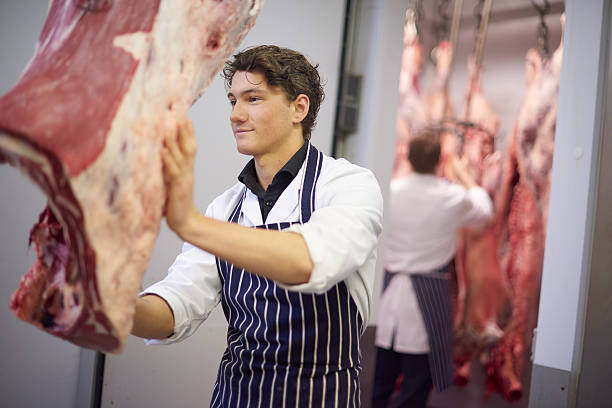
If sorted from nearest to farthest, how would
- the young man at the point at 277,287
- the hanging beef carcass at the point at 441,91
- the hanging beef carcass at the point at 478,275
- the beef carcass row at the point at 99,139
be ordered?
the beef carcass row at the point at 99,139
the young man at the point at 277,287
the hanging beef carcass at the point at 478,275
the hanging beef carcass at the point at 441,91

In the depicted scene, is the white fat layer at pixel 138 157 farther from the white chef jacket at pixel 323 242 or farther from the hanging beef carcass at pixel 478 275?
the hanging beef carcass at pixel 478 275

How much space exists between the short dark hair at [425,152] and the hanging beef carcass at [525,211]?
1.65ft

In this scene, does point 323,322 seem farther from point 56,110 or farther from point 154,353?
point 56,110

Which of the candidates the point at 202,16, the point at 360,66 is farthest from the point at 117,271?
the point at 360,66

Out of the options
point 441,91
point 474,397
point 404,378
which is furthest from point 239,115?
point 474,397

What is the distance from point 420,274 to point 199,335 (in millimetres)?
1831

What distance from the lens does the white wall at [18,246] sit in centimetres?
136

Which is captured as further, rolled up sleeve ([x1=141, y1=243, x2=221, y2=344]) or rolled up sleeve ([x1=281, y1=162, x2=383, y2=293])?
rolled up sleeve ([x1=141, y1=243, x2=221, y2=344])

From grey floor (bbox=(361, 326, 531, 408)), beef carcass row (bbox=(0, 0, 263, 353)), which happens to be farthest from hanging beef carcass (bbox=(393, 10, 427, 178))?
beef carcass row (bbox=(0, 0, 263, 353))

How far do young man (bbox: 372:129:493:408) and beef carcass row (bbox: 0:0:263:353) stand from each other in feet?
7.62

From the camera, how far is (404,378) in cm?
326

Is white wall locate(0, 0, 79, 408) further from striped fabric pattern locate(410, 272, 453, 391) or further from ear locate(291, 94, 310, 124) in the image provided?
striped fabric pattern locate(410, 272, 453, 391)

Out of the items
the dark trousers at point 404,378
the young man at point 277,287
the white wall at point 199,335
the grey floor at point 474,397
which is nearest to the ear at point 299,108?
the young man at point 277,287

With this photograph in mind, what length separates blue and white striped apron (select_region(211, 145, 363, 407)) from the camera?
1.27m
